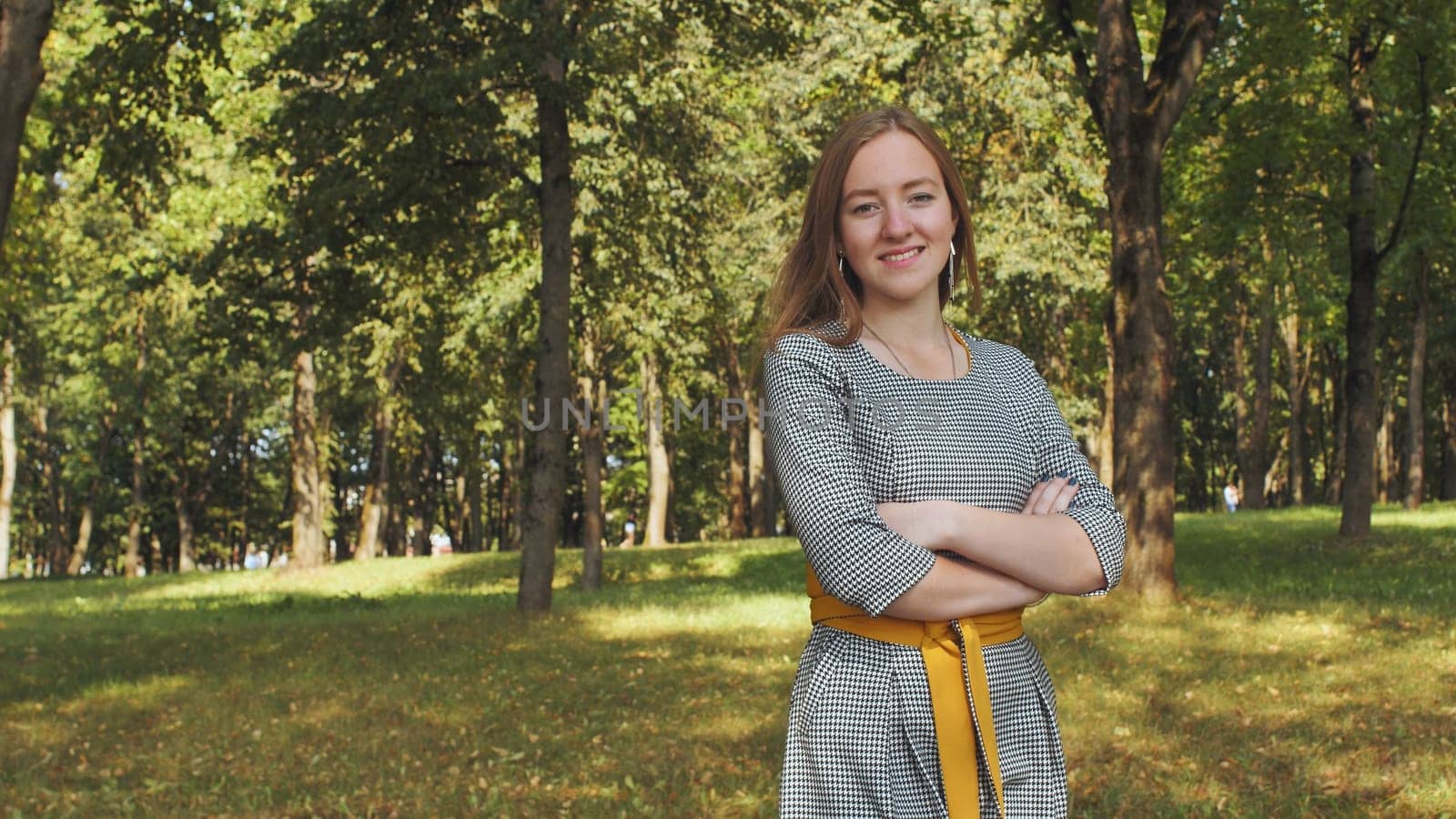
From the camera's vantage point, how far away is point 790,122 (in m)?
26.3

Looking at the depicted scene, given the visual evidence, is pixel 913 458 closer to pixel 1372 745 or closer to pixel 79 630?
pixel 1372 745

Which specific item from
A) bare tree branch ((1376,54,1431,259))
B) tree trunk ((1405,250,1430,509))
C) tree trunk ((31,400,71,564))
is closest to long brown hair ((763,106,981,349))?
bare tree branch ((1376,54,1431,259))

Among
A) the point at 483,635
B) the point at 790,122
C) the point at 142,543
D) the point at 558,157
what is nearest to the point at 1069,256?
the point at 790,122

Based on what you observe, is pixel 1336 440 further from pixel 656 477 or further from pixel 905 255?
pixel 905 255

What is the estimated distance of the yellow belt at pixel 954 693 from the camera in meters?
2.51

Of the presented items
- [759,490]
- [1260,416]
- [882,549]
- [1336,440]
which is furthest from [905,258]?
[1336,440]

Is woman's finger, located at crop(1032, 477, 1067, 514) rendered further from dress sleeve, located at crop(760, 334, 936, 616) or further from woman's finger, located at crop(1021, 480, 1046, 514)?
dress sleeve, located at crop(760, 334, 936, 616)

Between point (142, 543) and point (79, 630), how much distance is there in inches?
1793

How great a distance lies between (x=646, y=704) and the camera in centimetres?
1027

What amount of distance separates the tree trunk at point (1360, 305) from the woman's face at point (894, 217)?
1869cm

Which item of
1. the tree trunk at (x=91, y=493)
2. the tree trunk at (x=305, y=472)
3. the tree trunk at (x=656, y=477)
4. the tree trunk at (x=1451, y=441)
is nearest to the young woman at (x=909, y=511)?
the tree trunk at (x=305, y=472)

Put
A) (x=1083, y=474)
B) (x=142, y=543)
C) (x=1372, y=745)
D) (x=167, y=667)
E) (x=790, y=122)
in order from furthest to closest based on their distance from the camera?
1. (x=142, y=543)
2. (x=790, y=122)
3. (x=167, y=667)
4. (x=1372, y=745)
5. (x=1083, y=474)

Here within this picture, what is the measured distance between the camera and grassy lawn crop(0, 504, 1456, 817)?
24.7ft

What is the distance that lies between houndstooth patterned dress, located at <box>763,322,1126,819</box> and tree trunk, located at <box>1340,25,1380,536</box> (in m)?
18.7
